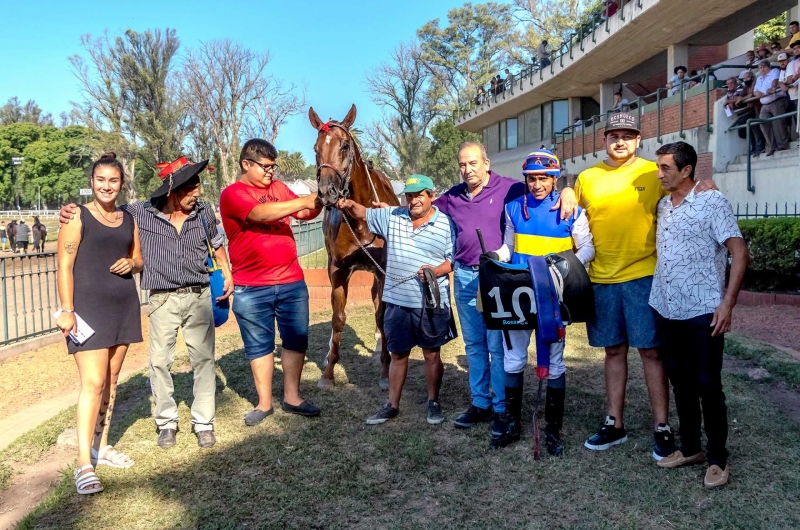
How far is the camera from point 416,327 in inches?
189

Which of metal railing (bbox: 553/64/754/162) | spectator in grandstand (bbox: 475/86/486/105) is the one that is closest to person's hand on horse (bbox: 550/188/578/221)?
metal railing (bbox: 553/64/754/162)

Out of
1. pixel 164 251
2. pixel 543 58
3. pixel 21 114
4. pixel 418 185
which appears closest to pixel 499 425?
pixel 418 185

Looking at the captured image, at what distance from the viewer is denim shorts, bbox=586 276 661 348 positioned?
4039 millimetres

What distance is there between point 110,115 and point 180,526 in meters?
36.5

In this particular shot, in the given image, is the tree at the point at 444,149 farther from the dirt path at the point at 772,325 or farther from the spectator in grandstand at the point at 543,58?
the dirt path at the point at 772,325

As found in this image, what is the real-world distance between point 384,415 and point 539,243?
6.14 feet

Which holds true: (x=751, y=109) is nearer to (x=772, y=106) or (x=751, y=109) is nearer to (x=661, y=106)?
(x=772, y=106)

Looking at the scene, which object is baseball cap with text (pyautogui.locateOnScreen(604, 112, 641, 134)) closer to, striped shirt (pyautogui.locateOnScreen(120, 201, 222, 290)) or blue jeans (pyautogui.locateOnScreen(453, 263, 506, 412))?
blue jeans (pyautogui.locateOnScreen(453, 263, 506, 412))

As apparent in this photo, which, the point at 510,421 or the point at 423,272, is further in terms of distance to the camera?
the point at 423,272

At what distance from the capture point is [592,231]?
4.17m

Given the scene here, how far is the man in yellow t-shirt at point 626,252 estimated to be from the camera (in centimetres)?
403

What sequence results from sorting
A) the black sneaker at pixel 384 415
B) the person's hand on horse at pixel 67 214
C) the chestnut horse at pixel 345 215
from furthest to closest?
the chestnut horse at pixel 345 215 < the black sneaker at pixel 384 415 < the person's hand on horse at pixel 67 214

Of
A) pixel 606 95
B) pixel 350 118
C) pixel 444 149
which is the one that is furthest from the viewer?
pixel 444 149

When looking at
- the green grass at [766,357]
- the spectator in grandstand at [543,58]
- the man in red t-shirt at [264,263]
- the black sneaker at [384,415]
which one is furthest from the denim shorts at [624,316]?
the spectator in grandstand at [543,58]
